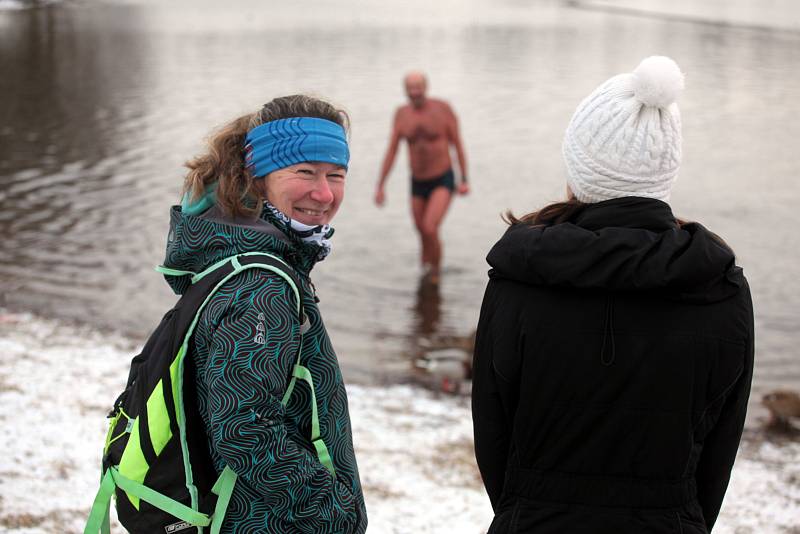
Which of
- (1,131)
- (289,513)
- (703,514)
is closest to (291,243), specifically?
(289,513)

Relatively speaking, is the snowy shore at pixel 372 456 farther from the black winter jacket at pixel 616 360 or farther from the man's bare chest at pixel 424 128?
the man's bare chest at pixel 424 128

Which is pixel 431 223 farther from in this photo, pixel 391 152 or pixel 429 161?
pixel 391 152

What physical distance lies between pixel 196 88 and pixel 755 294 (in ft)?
53.8

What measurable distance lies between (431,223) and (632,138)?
7.46 m

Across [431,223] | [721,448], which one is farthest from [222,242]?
[431,223]

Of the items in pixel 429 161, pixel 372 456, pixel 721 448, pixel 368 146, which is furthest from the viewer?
pixel 368 146

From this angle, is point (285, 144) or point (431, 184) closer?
point (285, 144)

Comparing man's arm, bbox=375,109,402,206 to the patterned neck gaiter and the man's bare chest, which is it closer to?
the man's bare chest

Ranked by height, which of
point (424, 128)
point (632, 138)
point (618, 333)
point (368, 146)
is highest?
point (632, 138)

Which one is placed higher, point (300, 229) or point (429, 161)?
point (300, 229)

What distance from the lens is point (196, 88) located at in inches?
882

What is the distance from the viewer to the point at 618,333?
2.01m

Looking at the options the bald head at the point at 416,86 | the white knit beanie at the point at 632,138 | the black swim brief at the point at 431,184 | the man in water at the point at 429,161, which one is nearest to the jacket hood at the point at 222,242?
the white knit beanie at the point at 632,138

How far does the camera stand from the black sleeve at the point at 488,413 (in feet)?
7.09
